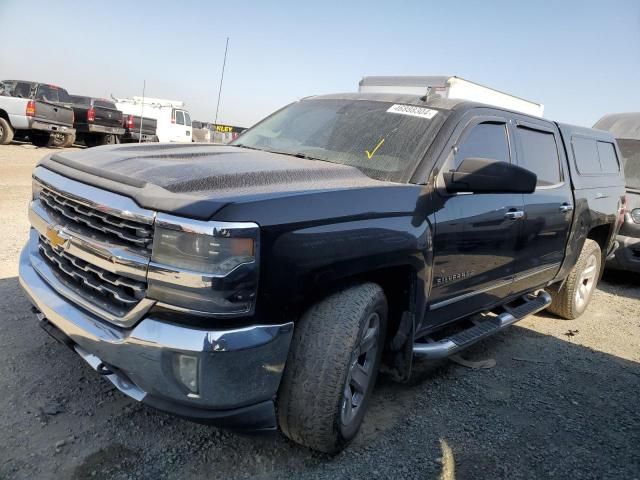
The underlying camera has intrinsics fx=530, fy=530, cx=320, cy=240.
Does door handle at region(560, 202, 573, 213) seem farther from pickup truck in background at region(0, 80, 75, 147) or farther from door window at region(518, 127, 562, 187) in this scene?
pickup truck in background at region(0, 80, 75, 147)

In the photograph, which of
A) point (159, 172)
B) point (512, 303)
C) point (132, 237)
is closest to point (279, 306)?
point (132, 237)

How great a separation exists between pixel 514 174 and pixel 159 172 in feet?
6.16

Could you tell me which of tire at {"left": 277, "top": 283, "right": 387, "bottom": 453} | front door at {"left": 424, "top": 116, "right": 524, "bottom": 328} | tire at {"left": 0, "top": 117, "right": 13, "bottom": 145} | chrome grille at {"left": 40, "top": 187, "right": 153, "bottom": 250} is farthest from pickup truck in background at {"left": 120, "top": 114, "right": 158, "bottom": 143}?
tire at {"left": 277, "top": 283, "right": 387, "bottom": 453}

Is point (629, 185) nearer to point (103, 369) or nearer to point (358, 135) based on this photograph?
point (358, 135)

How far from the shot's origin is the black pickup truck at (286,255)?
80.0 inches

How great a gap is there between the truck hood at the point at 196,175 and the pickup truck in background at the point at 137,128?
52.5ft

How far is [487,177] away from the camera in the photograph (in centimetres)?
A: 290

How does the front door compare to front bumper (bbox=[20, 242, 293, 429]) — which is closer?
Answer: front bumper (bbox=[20, 242, 293, 429])

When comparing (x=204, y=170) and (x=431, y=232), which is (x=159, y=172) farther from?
(x=431, y=232)

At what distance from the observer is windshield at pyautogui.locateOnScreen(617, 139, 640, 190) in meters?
7.89

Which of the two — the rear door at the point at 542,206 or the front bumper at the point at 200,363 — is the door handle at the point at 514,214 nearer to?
the rear door at the point at 542,206

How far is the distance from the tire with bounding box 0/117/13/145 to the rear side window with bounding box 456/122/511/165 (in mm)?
15101

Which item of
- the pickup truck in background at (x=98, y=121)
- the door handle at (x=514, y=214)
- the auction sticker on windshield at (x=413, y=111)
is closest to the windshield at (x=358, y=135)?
the auction sticker on windshield at (x=413, y=111)

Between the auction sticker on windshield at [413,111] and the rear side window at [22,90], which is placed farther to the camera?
the rear side window at [22,90]
